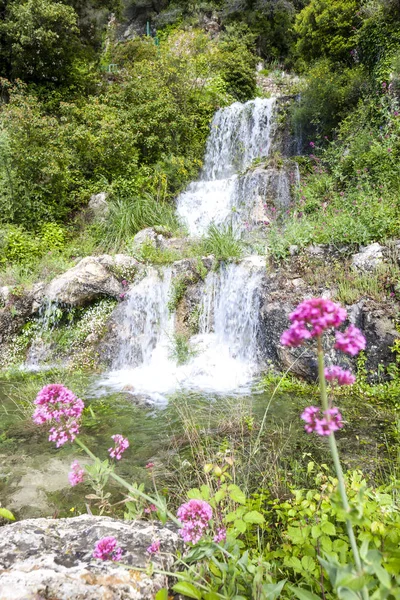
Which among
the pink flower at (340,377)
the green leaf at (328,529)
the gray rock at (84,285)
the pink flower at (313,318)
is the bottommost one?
the green leaf at (328,529)

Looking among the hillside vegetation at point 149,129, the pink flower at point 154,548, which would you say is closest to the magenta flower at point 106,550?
the pink flower at point 154,548

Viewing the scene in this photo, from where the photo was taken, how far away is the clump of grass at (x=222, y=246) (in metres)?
7.43

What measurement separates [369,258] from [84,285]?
5.35 meters

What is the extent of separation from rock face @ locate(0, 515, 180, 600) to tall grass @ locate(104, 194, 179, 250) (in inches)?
308

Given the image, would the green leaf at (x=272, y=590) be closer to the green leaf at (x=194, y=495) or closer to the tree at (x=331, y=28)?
the green leaf at (x=194, y=495)

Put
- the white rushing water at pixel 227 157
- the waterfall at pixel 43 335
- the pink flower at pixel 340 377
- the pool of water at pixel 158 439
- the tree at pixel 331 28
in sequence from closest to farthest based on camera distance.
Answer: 1. the pink flower at pixel 340 377
2. the pool of water at pixel 158 439
3. the waterfall at pixel 43 335
4. the white rushing water at pixel 227 157
5. the tree at pixel 331 28

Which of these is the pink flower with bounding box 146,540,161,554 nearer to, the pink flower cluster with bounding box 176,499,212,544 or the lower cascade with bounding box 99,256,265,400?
the pink flower cluster with bounding box 176,499,212,544

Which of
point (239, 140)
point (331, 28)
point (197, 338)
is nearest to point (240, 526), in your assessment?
point (197, 338)

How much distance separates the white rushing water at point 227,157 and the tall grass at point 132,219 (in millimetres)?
806

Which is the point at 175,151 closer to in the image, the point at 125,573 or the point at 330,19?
the point at 330,19

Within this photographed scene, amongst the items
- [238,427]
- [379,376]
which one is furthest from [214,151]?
[238,427]

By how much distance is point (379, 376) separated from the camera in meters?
4.85

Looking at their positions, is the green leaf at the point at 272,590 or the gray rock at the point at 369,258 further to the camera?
the gray rock at the point at 369,258

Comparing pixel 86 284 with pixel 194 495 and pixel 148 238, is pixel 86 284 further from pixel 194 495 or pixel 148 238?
pixel 194 495
